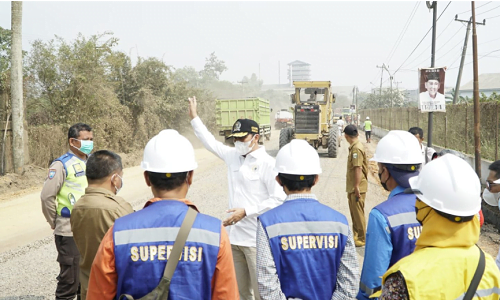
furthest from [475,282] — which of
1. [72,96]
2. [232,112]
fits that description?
[232,112]

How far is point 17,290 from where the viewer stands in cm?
500

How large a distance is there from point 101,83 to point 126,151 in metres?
4.09

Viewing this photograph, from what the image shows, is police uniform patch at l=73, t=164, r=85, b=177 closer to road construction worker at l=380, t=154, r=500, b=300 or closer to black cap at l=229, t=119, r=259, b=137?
black cap at l=229, t=119, r=259, b=137

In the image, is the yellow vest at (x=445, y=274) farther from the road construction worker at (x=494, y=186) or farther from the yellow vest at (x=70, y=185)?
the yellow vest at (x=70, y=185)

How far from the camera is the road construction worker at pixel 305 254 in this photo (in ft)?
7.37

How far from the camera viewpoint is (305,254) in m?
2.25

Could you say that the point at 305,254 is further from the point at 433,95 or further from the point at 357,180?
the point at 433,95

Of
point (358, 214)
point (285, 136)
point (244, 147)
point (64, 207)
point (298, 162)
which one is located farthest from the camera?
point (285, 136)

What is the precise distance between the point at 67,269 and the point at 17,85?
397 inches

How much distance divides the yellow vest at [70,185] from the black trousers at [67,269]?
272mm

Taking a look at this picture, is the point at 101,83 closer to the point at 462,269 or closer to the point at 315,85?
the point at 315,85

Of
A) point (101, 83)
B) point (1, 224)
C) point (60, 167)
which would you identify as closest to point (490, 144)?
point (60, 167)

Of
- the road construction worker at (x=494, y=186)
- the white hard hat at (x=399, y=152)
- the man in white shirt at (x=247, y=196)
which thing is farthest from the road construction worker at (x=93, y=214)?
the road construction worker at (x=494, y=186)

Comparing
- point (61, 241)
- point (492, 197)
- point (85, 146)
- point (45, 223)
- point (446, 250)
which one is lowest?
point (45, 223)
